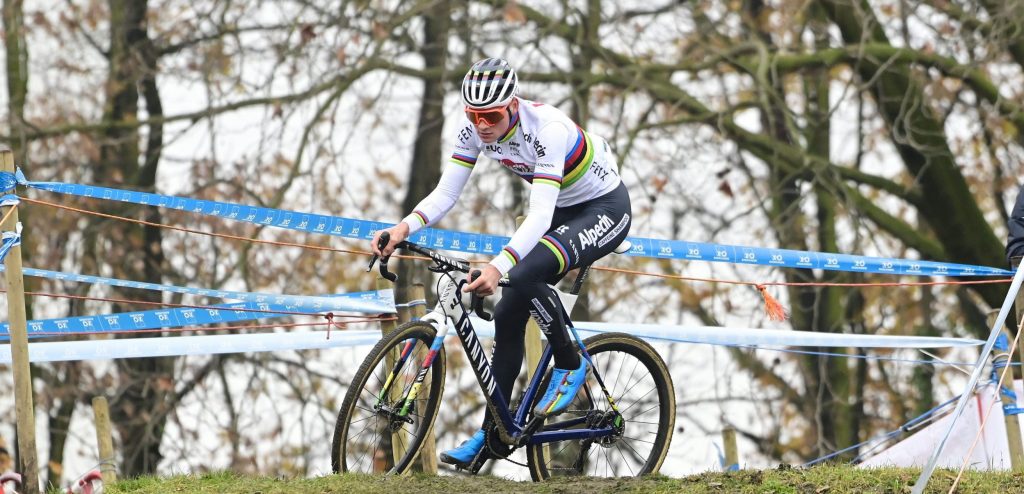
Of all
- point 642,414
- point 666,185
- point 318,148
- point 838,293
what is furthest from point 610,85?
point 642,414

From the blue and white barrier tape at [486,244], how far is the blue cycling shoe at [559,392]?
146 cm

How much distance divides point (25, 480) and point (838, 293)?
13380mm

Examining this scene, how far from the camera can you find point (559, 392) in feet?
23.1

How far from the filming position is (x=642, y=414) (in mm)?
7816

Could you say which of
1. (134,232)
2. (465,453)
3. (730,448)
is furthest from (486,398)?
(134,232)

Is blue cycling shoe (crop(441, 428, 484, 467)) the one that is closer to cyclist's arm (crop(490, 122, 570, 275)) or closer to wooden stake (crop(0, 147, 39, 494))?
cyclist's arm (crop(490, 122, 570, 275))

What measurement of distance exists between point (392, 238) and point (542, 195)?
70 centimetres

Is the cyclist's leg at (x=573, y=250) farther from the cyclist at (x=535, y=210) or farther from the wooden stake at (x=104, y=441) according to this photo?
the wooden stake at (x=104, y=441)

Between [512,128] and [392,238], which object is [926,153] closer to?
[512,128]

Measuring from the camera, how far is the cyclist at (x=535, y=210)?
21.6ft

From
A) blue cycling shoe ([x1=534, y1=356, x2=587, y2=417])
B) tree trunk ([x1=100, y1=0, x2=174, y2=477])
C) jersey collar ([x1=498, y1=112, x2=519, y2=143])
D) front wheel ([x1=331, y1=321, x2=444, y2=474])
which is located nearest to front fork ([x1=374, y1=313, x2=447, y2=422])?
front wheel ([x1=331, y1=321, x2=444, y2=474])

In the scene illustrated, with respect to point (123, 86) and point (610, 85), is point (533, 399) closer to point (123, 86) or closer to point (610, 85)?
point (610, 85)

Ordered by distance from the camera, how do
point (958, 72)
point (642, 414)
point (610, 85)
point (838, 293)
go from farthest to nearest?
point (838, 293)
point (610, 85)
point (958, 72)
point (642, 414)

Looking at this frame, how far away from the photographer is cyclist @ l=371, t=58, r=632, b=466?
660 cm
